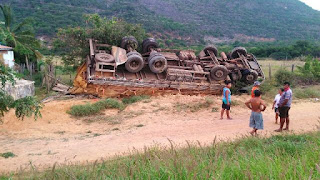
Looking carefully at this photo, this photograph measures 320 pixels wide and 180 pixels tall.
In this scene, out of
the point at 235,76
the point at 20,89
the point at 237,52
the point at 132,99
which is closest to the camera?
the point at 132,99

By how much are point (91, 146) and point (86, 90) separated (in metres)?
6.40

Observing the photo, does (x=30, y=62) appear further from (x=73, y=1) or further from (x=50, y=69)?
(x=73, y=1)

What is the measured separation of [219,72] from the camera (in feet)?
49.1

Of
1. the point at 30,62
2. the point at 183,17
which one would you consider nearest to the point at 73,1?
the point at 183,17

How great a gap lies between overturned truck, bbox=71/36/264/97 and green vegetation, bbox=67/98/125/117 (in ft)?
5.11

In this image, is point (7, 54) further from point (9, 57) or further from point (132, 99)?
point (132, 99)

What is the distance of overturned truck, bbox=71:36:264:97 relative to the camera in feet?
44.9

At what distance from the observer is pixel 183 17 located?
211ft

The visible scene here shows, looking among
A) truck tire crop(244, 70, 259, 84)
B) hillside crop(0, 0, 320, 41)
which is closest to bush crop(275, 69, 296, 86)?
truck tire crop(244, 70, 259, 84)

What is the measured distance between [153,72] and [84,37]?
239 inches

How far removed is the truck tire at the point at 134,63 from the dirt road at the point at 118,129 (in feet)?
7.48

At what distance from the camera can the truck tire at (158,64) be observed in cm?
1431

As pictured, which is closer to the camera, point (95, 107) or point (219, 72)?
point (95, 107)

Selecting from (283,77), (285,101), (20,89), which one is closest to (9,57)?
(20,89)
